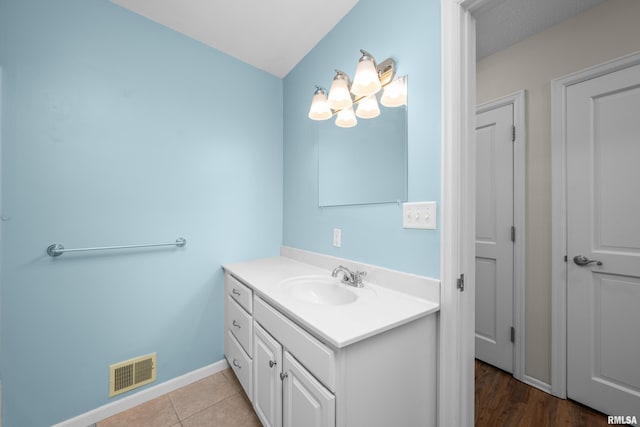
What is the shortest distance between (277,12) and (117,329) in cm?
220

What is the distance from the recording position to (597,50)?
4.69ft

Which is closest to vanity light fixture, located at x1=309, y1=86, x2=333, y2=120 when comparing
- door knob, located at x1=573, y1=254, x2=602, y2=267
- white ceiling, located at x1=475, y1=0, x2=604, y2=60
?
white ceiling, located at x1=475, y1=0, x2=604, y2=60

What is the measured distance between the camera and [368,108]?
4.50ft

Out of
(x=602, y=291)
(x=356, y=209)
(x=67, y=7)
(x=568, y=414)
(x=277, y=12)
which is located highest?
(x=277, y=12)

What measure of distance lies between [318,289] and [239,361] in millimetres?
727

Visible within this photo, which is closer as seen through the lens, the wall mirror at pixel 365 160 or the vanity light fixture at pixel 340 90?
the wall mirror at pixel 365 160

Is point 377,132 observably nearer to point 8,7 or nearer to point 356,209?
point 356,209

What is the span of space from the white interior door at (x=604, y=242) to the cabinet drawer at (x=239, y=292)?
78.8 inches

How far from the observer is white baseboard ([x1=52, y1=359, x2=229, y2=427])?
134 cm

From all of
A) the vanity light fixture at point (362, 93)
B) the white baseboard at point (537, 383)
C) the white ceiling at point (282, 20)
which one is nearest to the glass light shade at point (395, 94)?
the vanity light fixture at point (362, 93)

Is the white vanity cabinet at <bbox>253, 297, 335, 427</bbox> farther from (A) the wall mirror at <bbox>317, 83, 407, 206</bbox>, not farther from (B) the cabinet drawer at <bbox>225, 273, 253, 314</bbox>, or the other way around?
(A) the wall mirror at <bbox>317, 83, 407, 206</bbox>

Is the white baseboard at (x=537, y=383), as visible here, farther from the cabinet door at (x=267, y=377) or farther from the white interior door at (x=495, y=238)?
the cabinet door at (x=267, y=377)

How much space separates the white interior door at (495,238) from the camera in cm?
178

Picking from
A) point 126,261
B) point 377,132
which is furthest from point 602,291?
point 126,261
